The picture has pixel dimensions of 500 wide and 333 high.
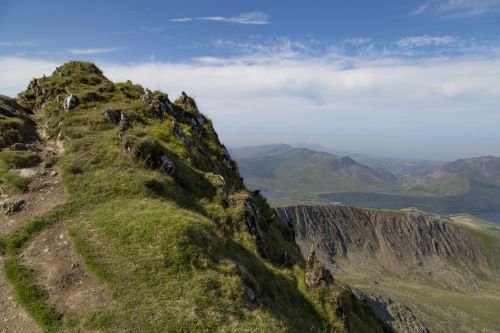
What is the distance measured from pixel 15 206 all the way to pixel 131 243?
850 centimetres

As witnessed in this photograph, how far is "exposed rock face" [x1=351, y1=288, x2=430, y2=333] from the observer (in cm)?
11989

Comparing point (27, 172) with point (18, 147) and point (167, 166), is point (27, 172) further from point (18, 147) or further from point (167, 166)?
point (167, 166)

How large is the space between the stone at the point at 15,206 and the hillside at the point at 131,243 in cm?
8

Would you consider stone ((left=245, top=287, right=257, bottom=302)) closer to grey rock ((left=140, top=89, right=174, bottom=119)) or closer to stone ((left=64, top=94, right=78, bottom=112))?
grey rock ((left=140, top=89, right=174, bottom=119))

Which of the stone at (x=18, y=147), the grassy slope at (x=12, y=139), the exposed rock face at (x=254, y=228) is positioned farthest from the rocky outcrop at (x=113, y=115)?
the exposed rock face at (x=254, y=228)

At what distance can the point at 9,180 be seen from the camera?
73.5 ft

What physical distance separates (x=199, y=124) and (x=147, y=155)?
2004cm

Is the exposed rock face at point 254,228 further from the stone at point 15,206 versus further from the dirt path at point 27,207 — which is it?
the stone at point 15,206

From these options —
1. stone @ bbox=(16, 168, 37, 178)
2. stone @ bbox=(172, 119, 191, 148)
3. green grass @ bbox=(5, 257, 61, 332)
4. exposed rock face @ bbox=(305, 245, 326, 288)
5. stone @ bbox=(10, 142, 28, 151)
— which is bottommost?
exposed rock face @ bbox=(305, 245, 326, 288)

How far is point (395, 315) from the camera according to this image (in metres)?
127

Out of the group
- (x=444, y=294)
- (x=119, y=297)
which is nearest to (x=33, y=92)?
(x=119, y=297)

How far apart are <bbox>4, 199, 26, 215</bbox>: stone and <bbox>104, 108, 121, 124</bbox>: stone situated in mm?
12211

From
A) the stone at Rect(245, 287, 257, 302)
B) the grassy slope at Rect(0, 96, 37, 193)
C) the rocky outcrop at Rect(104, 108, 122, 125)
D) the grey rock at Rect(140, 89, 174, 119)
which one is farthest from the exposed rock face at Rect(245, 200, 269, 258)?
the grey rock at Rect(140, 89, 174, 119)

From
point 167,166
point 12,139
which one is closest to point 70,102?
point 12,139
